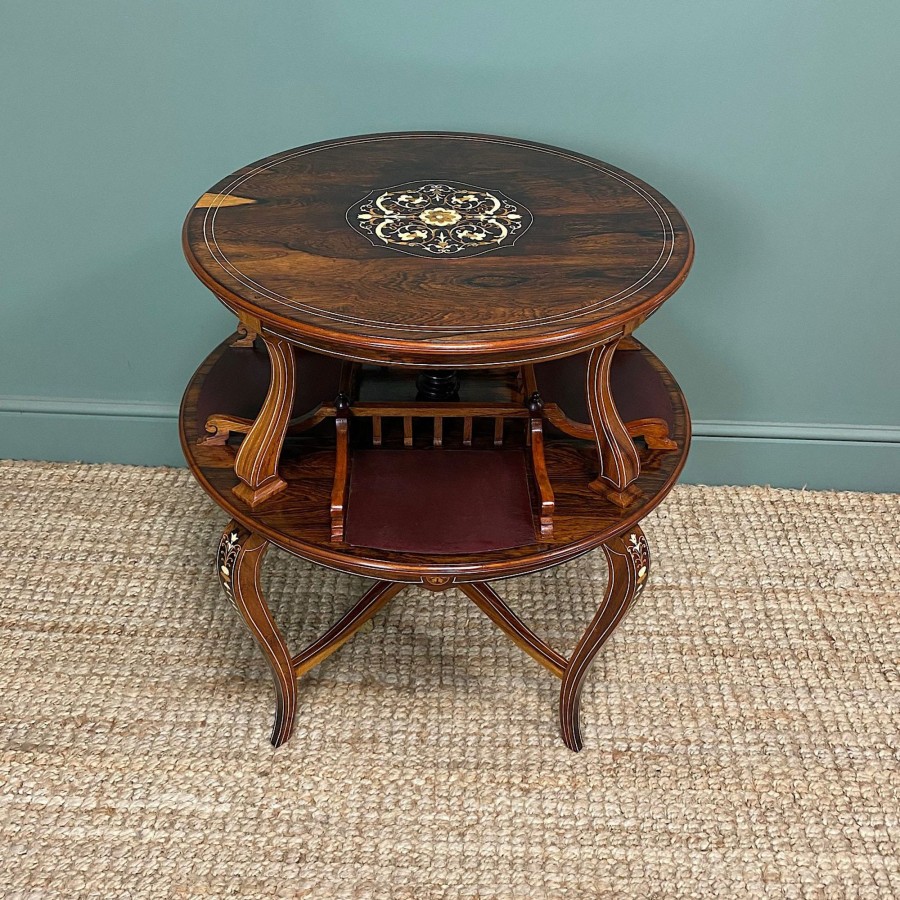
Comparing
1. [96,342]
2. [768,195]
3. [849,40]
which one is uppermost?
[849,40]

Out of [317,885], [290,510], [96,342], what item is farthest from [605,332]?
[96,342]

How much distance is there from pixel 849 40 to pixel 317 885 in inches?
54.3

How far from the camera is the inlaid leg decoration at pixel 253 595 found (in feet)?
3.90

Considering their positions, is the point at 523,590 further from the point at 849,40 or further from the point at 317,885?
the point at 849,40

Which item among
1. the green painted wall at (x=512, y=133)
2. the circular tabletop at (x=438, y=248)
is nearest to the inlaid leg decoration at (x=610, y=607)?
the circular tabletop at (x=438, y=248)

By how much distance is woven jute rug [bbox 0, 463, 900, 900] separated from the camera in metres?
1.25

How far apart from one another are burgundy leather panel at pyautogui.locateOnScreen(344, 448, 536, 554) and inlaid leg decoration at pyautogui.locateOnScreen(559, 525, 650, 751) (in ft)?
0.47

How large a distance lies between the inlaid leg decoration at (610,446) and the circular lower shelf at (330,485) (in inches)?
0.6

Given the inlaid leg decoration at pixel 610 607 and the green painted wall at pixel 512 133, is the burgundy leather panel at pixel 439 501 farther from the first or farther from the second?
the green painted wall at pixel 512 133

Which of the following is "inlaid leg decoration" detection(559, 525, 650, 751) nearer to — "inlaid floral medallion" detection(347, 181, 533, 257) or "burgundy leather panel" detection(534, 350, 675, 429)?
"burgundy leather panel" detection(534, 350, 675, 429)

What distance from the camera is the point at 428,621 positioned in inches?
62.6

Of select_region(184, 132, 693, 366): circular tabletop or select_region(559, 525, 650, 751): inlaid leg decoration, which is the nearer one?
select_region(184, 132, 693, 366): circular tabletop

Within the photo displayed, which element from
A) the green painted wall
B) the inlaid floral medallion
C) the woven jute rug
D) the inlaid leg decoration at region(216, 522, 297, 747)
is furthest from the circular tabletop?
the woven jute rug

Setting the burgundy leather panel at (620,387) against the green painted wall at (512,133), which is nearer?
the burgundy leather panel at (620,387)
